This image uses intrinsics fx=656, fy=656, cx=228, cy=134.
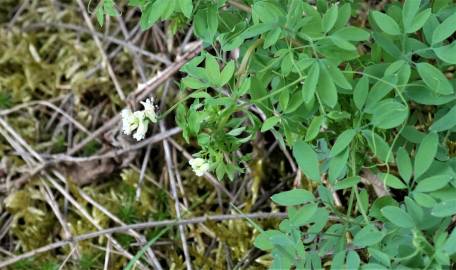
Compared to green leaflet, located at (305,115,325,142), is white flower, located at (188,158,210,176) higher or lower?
lower

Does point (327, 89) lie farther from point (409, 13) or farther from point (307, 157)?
point (409, 13)

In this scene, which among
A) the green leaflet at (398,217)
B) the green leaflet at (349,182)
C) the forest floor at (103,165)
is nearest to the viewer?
the green leaflet at (398,217)

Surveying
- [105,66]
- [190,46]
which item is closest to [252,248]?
[190,46]

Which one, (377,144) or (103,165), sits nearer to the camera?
(377,144)

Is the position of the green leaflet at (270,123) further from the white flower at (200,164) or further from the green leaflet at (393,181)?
the green leaflet at (393,181)

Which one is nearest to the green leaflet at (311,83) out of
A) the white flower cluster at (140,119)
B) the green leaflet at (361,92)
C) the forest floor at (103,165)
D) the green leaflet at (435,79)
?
the green leaflet at (361,92)

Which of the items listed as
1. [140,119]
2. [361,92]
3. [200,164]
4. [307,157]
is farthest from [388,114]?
[140,119]

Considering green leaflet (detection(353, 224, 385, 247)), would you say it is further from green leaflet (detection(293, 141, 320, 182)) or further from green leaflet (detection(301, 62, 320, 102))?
green leaflet (detection(301, 62, 320, 102))

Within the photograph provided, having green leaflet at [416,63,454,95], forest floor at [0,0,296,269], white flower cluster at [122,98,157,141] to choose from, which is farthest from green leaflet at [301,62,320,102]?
forest floor at [0,0,296,269]
